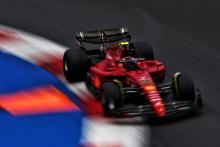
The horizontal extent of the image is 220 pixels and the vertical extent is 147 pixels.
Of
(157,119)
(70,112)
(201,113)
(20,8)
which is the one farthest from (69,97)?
(20,8)

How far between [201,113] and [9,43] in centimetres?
379

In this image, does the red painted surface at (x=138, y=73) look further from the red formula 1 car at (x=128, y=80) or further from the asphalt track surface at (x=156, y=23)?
the asphalt track surface at (x=156, y=23)

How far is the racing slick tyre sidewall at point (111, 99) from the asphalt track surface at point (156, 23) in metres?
1.33

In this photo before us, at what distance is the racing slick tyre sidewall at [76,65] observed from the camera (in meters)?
7.75

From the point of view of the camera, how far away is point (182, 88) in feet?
22.7

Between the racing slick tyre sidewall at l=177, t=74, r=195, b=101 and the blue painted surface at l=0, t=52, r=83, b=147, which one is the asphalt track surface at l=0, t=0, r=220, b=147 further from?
the blue painted surface at l=0, t=52, r=83, b=147

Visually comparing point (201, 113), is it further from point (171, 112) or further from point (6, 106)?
point (6, 106)

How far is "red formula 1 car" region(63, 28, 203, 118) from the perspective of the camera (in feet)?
22.0

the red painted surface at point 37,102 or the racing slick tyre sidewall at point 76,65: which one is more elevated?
the racing slick tyre sidewall at point 76,65

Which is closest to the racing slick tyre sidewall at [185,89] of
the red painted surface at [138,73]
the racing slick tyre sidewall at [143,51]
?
the red painted surface at [138,73]

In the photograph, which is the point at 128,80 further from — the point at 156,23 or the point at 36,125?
the point at 156,23

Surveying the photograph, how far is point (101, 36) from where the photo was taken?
828 centimetres

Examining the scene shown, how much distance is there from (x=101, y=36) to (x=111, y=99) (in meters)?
1.81

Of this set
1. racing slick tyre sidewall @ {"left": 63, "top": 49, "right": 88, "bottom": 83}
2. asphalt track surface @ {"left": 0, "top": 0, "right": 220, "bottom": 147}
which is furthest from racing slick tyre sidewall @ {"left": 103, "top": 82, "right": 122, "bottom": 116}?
asphalt track surface @ {"left": 0, "top": 0, "right": 220, "bottom": 147}
